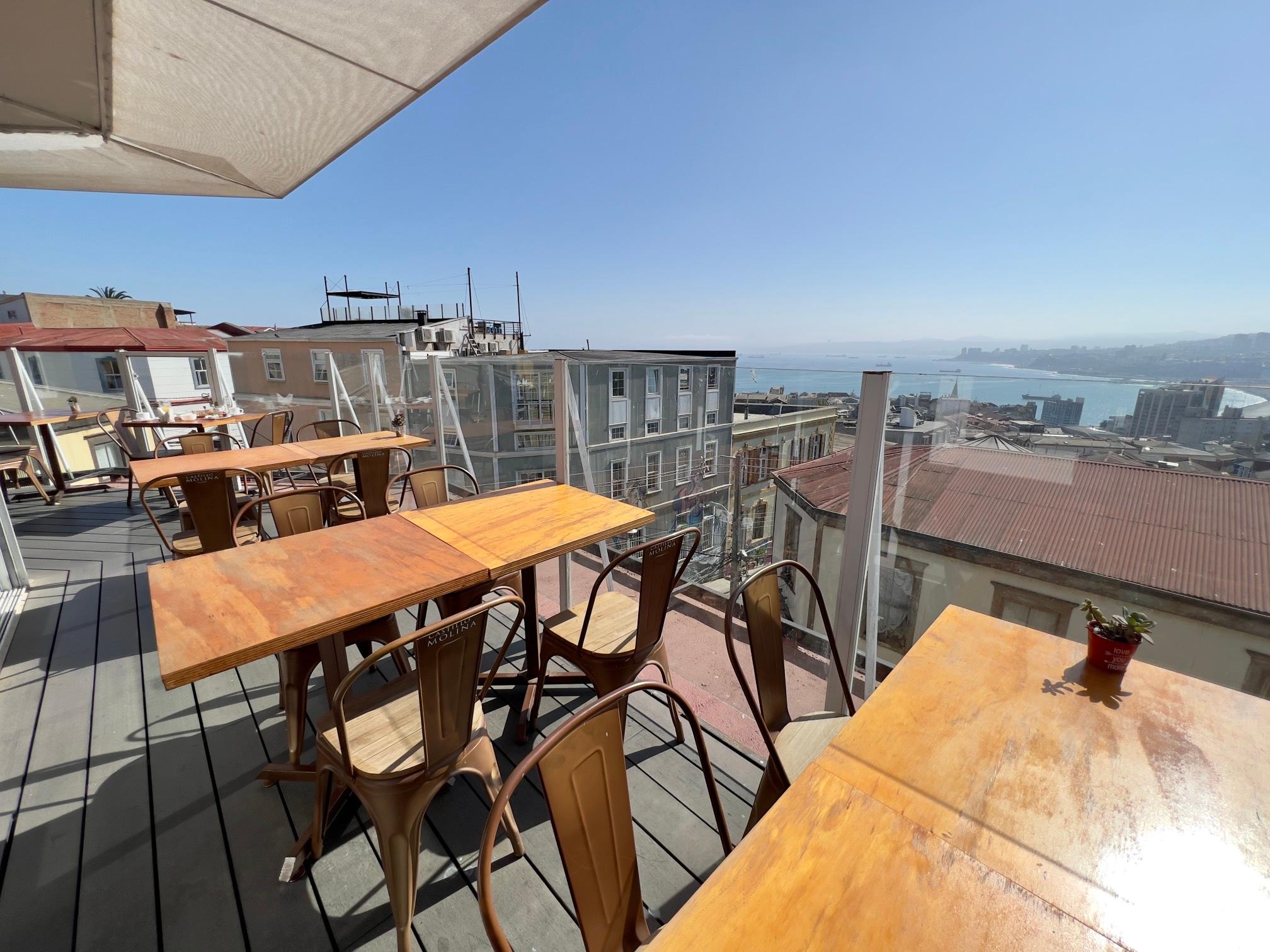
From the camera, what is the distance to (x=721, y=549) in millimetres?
2592

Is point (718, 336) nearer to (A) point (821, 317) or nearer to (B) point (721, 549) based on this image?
(A) point (821, 317)

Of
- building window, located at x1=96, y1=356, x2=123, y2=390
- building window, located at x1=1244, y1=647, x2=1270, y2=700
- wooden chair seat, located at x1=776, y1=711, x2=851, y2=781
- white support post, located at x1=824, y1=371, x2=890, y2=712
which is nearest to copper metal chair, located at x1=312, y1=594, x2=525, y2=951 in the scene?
wooden chair seat, located at x1=776, y1=711, x2=851, y2=781

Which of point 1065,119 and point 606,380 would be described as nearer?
point 606,380

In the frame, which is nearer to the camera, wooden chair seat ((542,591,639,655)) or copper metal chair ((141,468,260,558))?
wooden chair seat ((542,591,639,655))

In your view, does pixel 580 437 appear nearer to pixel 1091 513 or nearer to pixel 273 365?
pixel 1091 513

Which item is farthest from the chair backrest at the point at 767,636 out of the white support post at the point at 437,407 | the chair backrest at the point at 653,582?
the white support post at the point at 437,407

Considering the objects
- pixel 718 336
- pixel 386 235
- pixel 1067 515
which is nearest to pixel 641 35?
pixel 1067 515

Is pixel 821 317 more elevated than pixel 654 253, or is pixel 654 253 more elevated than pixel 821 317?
pixel 654 253

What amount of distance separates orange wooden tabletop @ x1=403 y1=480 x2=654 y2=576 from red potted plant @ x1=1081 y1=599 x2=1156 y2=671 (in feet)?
4.78

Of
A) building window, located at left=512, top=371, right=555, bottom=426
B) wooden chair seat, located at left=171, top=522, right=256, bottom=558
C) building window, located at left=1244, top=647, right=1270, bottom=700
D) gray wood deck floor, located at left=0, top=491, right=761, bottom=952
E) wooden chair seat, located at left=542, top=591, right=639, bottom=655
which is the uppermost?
building window, located at left=512, top=371, right=555, bottom=426

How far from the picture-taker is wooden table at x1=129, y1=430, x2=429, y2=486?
3.00 meters

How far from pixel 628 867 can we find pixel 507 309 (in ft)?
122

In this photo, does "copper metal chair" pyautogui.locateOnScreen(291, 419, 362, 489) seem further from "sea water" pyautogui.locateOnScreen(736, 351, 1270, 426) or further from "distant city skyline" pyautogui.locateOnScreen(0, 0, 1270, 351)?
"sea water" pyautogui.locateOnScreen(736, 351, 1270, 426)

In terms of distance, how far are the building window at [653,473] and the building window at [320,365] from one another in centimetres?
441
